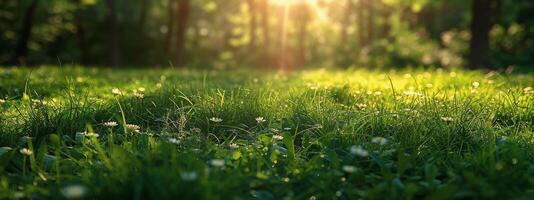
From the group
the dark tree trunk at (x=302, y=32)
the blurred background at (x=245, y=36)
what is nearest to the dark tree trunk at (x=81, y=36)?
the blurred background at (x=245, y=36)

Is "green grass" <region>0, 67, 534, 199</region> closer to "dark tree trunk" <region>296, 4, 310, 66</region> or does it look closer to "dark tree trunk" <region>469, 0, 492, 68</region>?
"dark tree trunk" <region>469, 0, 492, 68</region>

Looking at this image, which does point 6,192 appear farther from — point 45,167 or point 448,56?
point 448,56

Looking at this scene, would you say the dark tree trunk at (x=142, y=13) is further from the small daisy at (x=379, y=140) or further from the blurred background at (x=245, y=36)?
the small daisy at (x=379, y=140)

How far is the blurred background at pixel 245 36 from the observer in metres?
24.0

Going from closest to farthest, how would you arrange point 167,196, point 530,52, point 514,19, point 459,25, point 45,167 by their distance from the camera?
point 167,196
point 45,167
point 530,52
point 514,19
point 459,25

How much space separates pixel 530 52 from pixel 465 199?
85.9 feet

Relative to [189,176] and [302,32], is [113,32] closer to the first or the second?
[302,32]

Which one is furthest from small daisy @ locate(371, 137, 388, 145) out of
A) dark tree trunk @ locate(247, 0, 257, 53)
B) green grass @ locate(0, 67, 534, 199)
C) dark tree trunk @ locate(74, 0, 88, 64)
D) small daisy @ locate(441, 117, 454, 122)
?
dark tree trunk @ locate(74, 0, 88, 64)

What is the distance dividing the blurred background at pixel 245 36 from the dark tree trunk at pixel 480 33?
7254 millimetres

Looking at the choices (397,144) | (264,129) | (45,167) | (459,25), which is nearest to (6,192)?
(45,167)

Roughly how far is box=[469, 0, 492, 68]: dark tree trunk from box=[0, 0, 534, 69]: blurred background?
7.25m

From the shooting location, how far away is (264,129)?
4.09 m

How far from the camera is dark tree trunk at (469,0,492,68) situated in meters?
14.0

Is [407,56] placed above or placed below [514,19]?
below
